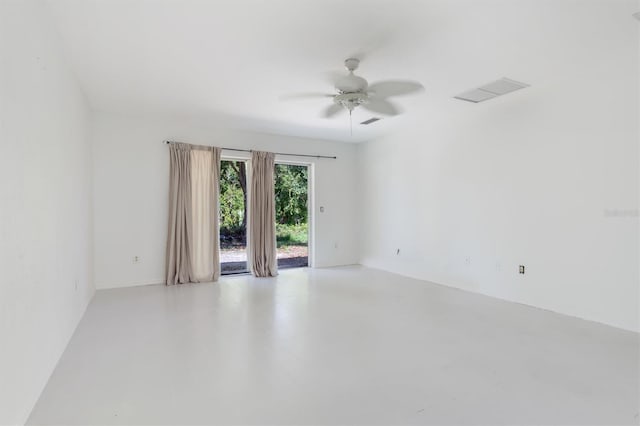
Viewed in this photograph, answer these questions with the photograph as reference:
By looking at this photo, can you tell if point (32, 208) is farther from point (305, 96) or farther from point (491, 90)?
point (491, 90)

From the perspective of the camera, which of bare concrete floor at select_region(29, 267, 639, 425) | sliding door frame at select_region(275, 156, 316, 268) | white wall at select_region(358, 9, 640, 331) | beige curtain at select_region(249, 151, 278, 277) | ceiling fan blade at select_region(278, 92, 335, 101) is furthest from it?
sliding door frame at select_region(275, 156, 316, 268)

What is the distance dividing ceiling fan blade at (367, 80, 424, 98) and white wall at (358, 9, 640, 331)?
0.73 metres

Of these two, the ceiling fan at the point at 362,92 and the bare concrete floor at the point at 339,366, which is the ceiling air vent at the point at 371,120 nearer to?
the ceiling fan at the point at 362,92

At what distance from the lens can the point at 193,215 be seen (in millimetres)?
5402

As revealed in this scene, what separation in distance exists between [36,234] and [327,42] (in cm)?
247

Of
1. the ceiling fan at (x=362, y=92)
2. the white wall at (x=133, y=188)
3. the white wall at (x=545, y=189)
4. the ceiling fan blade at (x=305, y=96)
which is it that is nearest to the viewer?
the ceiling fan at (x=362, y=92)

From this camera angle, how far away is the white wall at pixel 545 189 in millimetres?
3242

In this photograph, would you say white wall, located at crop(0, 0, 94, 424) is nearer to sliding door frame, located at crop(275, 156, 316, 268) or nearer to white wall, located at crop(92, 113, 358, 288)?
white wall, located at crop(92, 113, 358, 288)

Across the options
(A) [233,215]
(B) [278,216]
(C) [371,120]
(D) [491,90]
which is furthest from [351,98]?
(B) [278,216]

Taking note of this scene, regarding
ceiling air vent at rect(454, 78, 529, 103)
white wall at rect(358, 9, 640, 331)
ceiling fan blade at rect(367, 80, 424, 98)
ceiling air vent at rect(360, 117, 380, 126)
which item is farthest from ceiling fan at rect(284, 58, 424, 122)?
white wall at rect(358, 9, 640, 331)

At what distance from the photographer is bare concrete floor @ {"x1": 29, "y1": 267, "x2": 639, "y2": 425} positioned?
192cm

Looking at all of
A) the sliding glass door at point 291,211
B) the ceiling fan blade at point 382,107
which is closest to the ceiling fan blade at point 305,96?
the ceiling fan blade at point 382,107

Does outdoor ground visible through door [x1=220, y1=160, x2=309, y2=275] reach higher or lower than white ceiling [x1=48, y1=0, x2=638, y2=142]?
lower

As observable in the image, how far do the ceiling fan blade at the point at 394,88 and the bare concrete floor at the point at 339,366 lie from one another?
97.7 inches
